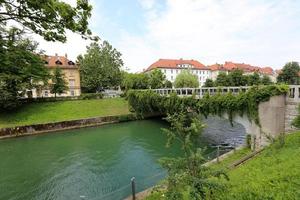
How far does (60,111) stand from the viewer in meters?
35.8

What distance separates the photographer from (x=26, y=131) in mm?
27469

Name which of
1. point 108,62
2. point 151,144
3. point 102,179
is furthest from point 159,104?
point 108,62

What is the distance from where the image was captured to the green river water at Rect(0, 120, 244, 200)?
11.8 metres

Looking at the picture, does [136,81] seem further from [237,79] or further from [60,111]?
[237,79]

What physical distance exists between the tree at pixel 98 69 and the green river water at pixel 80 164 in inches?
1281

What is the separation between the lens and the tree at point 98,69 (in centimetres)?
5753

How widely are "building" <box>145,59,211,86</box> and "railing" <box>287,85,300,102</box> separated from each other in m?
Answer: 75.4

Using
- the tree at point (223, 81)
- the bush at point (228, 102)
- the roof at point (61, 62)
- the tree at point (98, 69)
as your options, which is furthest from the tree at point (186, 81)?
the bush at point (228, 102)

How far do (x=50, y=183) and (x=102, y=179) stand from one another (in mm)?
2962

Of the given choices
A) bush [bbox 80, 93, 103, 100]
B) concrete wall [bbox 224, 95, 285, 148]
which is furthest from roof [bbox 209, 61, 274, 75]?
concrete wall [bbox 224, 95, 285, 148]

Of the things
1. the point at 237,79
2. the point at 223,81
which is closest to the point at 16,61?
the point at 237,79

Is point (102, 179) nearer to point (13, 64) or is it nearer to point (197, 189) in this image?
point (197, 189)

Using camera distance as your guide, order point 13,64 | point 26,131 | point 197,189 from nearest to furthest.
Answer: point 13,64
point 197,189
point 26,131

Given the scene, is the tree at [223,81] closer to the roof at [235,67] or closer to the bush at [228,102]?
the roof at [235,67]
